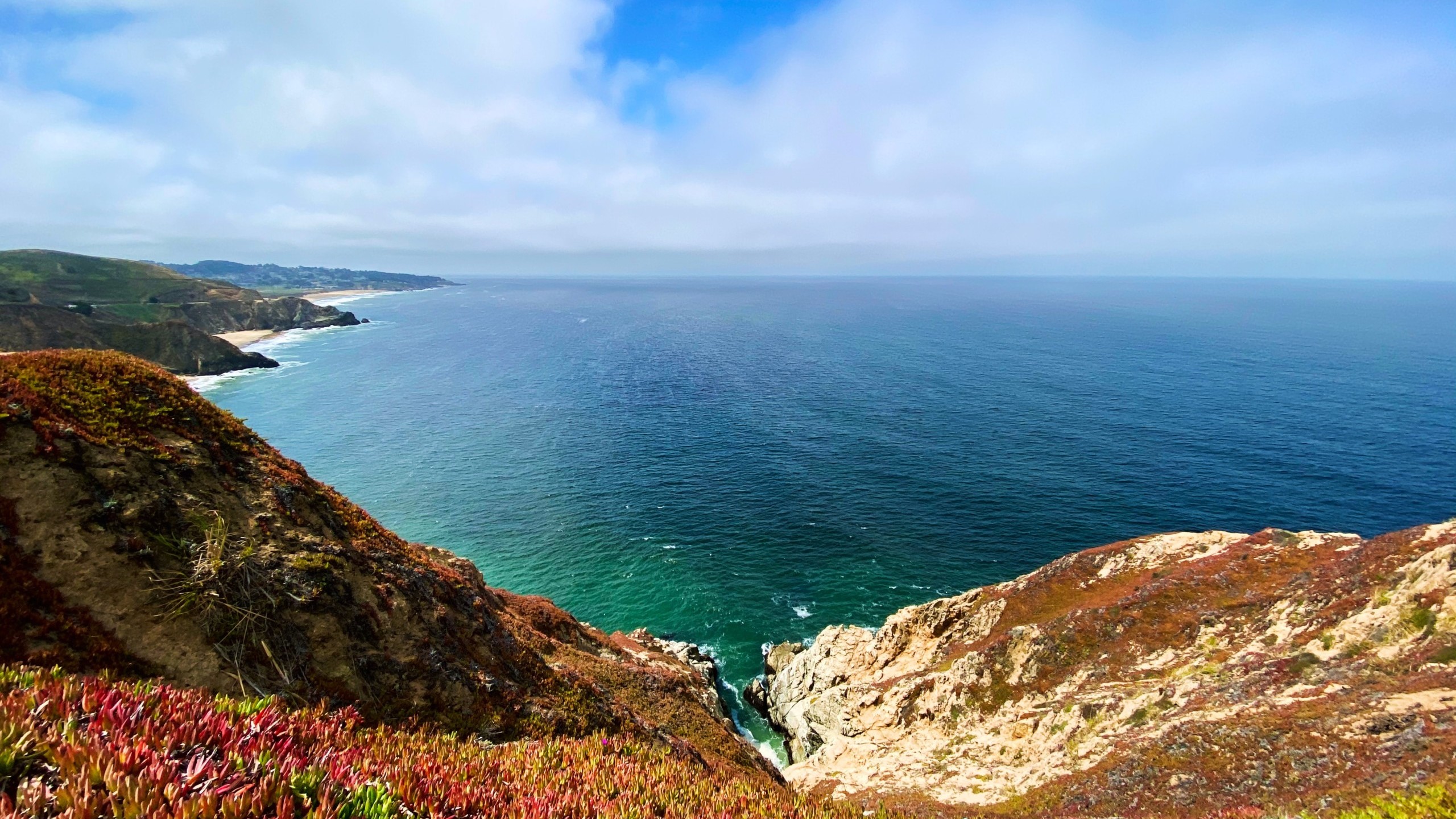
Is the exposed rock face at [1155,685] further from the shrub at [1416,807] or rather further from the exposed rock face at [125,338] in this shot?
the exposed rock face at [125,338]

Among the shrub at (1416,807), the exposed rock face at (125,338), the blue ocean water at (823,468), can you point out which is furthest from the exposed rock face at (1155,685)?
the exposed rock face at (125,338)

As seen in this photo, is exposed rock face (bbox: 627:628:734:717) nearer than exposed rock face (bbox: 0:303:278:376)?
Yes

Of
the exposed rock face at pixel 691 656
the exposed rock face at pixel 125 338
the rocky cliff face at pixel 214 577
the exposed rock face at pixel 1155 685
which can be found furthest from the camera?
the exposed rock face at pixel 125 338

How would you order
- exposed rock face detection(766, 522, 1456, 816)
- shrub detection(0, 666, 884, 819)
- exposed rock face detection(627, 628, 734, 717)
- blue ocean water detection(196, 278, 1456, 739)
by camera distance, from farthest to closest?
blue ocean water detection(196, 278, 1456, 739)
exposed rock face detection(627, 628, 734, 717)
exposed rock face detection(766, 522, 1456, 816)
shrub detection(0, 666, 884, 819)

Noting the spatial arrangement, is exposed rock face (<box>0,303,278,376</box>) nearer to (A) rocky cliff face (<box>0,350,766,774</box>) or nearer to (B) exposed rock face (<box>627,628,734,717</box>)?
(B) exposed rock face (<box>627,628,734,717</box>)

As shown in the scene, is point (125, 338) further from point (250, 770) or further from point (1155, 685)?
point (1155, 685)

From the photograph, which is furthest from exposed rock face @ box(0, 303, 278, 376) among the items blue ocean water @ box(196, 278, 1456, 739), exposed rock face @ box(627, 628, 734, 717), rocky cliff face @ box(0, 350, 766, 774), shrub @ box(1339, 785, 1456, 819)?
shrub @ box(1339, 785, 1456, 819)
